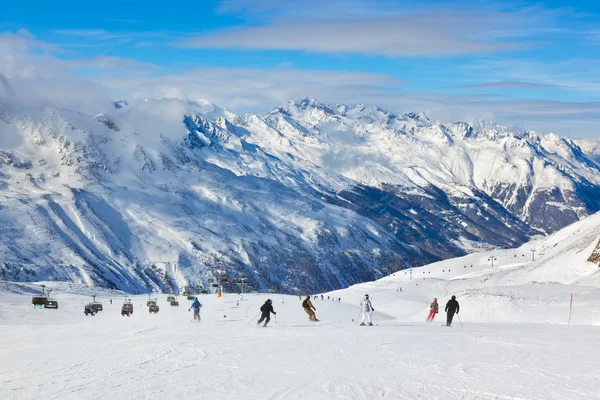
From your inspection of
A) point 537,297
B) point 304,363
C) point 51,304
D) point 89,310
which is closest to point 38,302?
point 51,304

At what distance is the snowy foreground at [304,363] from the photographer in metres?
22.4

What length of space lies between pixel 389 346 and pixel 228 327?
50.6ft

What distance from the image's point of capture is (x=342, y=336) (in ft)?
126

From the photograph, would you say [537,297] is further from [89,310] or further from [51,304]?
[51,304]

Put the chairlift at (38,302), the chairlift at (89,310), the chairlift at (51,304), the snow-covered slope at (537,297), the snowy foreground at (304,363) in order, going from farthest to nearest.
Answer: the chairlift at (51,304), the chairlift at (38,302), the chairlift at (89,310), the snow-covered slope at (537,297), the snowy foreground at (304,363)

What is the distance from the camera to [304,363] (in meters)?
28.2

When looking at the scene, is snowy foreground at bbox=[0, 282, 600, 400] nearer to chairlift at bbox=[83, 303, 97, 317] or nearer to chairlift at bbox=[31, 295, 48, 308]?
chairlift at bbox=[83, 303, 97, 317]

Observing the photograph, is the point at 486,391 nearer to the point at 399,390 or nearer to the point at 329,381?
the point at 399,390

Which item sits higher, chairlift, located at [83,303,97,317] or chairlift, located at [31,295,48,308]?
chairlift, located at [31,295,48,308]

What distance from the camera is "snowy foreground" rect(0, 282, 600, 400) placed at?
22.4 metres

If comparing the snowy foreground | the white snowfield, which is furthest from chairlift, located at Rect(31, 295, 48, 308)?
the snowy foreground

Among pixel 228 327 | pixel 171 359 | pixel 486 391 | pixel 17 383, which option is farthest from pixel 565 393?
pixel 228 327

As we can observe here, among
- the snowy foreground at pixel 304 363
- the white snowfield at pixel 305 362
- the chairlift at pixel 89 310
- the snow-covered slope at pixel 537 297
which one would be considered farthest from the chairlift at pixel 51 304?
the snow-covered slope at pixel 537 297

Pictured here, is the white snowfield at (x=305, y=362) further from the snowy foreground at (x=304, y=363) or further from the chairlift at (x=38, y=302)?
the chairlift at (x=38, y=302)
